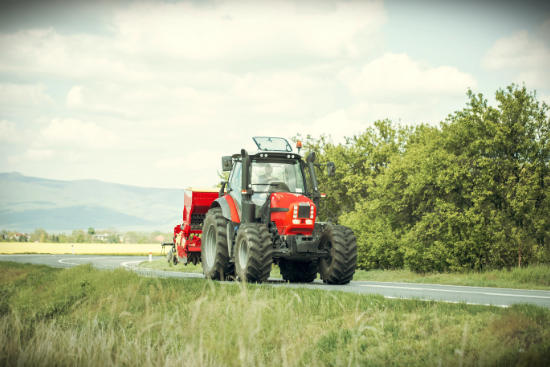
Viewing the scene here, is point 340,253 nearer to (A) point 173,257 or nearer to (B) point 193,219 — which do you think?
(B) point 193,219

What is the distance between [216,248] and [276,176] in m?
2.38

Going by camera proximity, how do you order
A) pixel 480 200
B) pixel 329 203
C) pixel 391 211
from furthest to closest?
pixel 329 203, pixel 391 211, pixel 480 200

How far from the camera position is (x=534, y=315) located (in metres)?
7.91

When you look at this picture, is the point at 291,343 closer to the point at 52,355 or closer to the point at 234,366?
the point at 234,366

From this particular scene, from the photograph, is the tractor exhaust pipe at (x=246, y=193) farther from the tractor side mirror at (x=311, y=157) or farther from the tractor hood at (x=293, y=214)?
the tractor side mirror at (x=311, y=157)

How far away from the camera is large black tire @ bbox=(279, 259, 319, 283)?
16.1 m

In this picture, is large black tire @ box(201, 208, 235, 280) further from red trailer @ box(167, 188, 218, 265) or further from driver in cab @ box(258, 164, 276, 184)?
red trailer @ box(167, 188, 218, 265)

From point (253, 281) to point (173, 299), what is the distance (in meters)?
2.22

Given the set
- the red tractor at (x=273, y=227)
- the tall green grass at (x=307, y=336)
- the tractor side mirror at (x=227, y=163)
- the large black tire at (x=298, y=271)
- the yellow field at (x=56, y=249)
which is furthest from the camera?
the yellow field at (x=56, y=249)

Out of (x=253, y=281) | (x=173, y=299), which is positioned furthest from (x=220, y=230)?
(x=173, y=299)

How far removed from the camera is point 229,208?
1553cm

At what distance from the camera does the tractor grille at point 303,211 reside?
1394 centimetres

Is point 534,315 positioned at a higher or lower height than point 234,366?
higher

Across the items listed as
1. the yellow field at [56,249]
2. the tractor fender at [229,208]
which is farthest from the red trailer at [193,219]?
the yellow field at [56,249]
